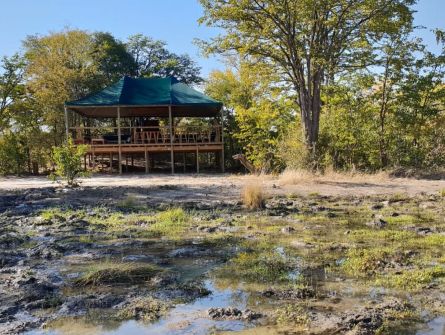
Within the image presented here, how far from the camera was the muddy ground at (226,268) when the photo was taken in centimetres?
436

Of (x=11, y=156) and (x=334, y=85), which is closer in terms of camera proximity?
(x=334, y=85)

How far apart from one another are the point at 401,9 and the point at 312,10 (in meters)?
3.03

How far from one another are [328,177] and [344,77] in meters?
5.25

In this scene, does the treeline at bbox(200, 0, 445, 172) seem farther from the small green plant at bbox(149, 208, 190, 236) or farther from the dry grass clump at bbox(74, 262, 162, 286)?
the dry grass clump at bbox(74, 262, 162, 286)

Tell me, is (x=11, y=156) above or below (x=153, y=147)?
below

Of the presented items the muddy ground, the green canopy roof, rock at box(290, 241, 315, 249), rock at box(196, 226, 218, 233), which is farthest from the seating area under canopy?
rock at box(290, 241, 315, 249)

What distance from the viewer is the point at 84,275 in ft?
18.9

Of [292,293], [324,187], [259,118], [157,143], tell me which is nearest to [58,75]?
[157,143]

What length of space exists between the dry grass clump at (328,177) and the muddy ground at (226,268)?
3.70 meters

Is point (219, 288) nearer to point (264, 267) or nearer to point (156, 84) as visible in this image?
point (264, 267)

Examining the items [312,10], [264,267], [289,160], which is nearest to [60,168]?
[289,160]

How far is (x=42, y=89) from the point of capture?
1157 inches

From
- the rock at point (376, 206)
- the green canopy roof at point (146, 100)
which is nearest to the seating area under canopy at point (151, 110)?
the green canopy roof at point (146, 100)

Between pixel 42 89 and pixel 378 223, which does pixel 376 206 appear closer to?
pixel 378 223
